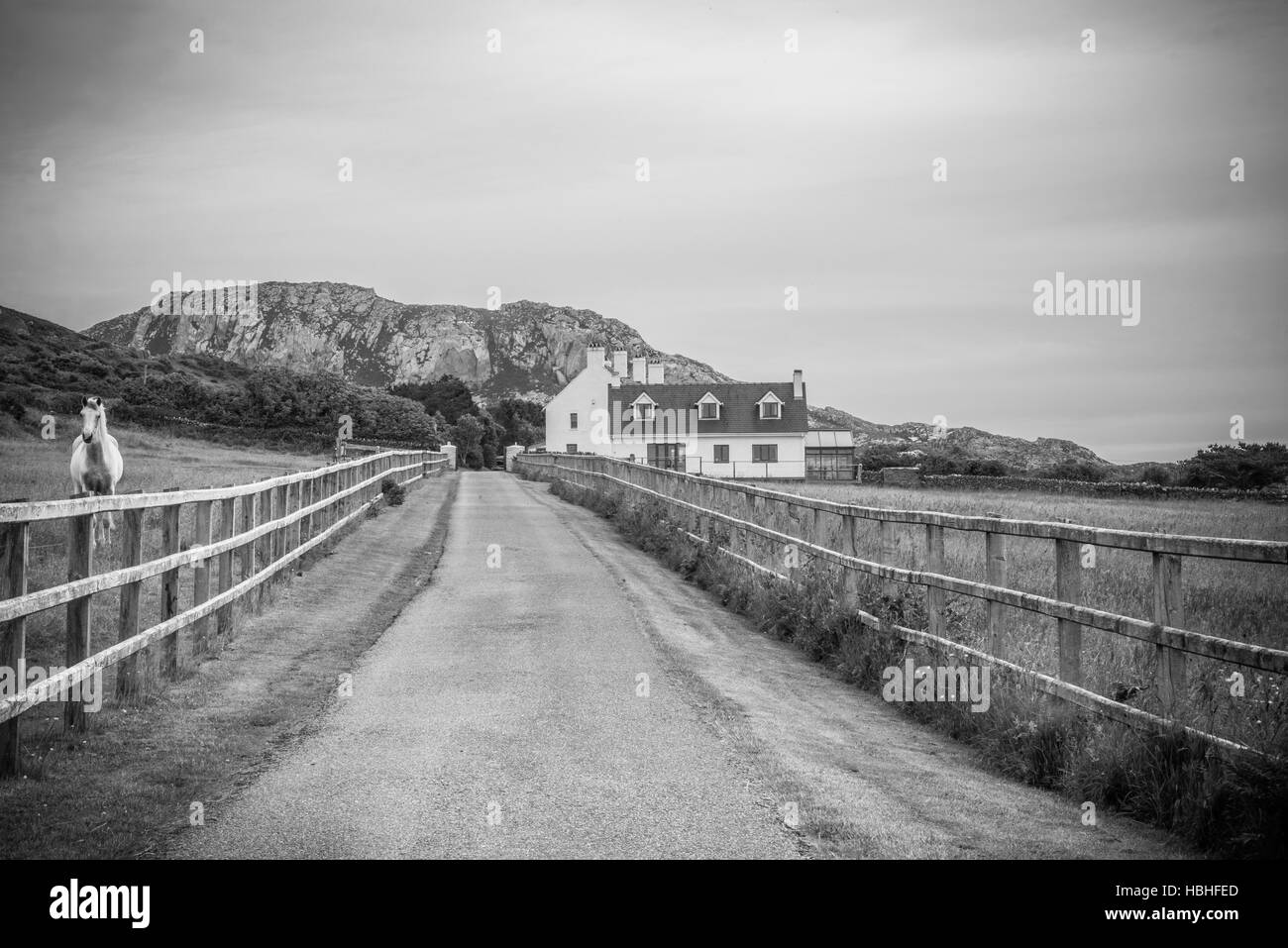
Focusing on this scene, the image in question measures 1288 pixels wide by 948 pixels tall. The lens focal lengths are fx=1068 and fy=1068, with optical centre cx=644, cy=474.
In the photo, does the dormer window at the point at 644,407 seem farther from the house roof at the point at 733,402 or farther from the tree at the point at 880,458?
the tree at the point at 880,458

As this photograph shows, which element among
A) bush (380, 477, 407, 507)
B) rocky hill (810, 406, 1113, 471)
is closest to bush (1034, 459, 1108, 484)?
rocky hill (810, 406, 1113, 471)

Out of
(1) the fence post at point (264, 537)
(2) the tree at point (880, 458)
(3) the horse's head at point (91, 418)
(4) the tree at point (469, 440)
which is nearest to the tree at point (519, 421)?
(4) the tree at point (469, 440)

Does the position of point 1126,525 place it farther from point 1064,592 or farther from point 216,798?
point 216,798

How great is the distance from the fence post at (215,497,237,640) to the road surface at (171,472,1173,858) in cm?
145

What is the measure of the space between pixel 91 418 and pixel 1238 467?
38.8 metres

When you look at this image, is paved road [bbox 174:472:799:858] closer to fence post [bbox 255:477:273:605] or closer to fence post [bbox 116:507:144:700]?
fence post [bbox 116:507:144:700]

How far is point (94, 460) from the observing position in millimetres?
16391

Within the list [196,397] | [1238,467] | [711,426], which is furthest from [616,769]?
[196,397]

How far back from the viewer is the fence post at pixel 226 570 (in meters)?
10.0

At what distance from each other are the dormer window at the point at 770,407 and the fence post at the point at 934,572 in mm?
63666

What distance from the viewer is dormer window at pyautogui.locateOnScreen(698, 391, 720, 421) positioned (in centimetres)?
7394

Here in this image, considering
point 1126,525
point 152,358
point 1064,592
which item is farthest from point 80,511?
point 152,358
